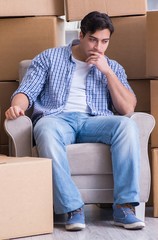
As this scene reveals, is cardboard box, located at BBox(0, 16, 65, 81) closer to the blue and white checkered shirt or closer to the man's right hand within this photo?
the blue and white checkered shirt

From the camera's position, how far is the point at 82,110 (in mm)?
2709

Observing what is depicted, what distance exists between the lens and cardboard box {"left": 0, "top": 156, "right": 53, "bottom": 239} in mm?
2195

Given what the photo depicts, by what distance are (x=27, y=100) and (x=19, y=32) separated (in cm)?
52

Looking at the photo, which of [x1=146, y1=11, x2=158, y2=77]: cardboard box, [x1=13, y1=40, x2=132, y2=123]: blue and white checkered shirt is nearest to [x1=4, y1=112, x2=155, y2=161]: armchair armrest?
[x1=13, y1=40, x2=132, y2=123]: blue and white checkered shirt

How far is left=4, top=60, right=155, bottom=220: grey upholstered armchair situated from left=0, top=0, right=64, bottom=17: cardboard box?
74cm

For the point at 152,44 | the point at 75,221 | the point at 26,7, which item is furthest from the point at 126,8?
the point at 75,221

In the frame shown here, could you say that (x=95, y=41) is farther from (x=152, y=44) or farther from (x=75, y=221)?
(x=75, y=221)

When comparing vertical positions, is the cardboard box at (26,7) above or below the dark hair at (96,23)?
above

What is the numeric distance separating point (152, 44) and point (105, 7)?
0.40 meters

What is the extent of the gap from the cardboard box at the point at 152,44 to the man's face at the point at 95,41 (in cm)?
20

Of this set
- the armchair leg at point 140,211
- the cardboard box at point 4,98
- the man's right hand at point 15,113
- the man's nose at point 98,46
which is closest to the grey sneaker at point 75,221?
the armchair leg at point 140,211

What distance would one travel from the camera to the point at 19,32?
3.05m

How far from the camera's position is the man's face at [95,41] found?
2.65m

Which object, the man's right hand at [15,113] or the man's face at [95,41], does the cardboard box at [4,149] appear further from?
the man's face at [95,41]
